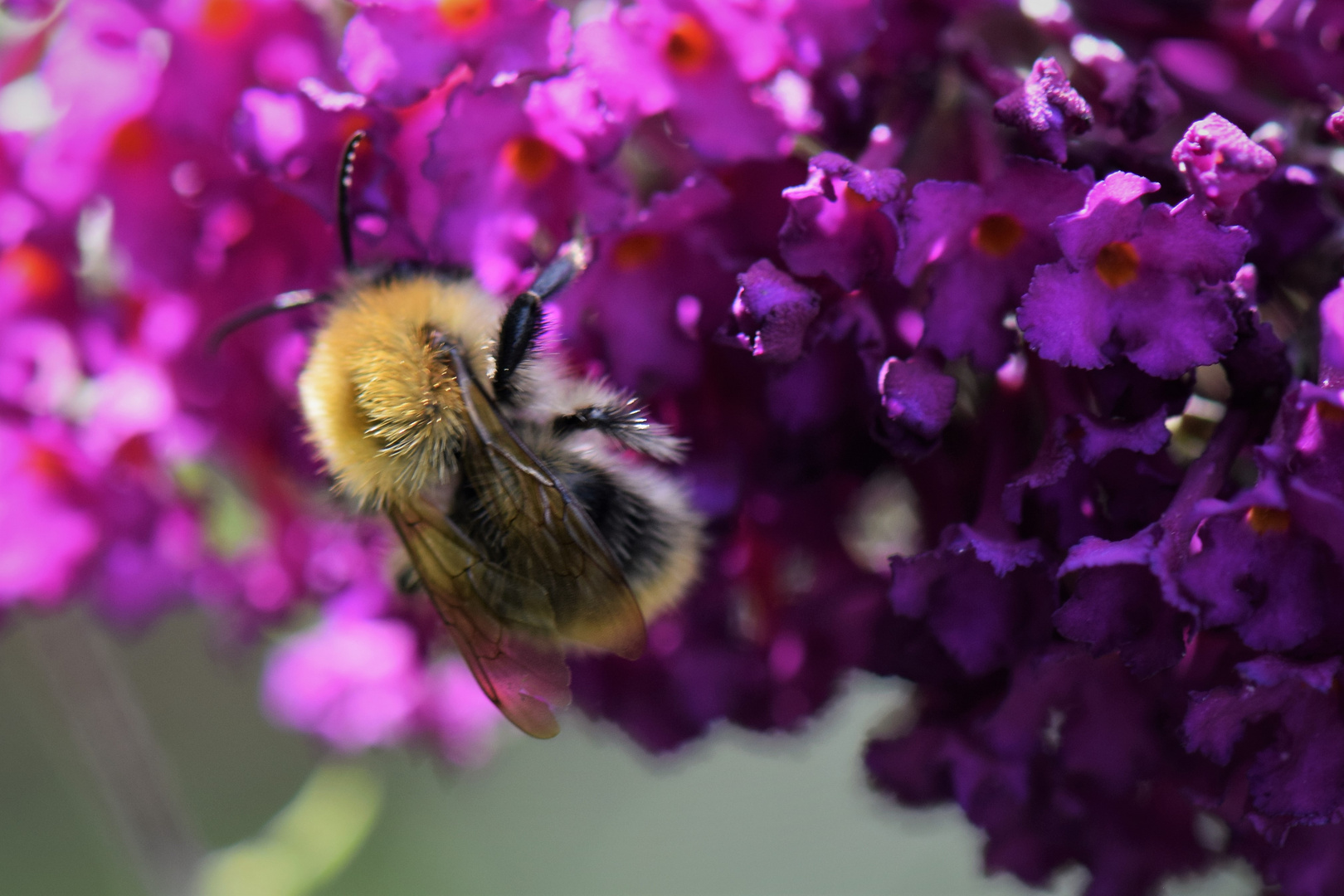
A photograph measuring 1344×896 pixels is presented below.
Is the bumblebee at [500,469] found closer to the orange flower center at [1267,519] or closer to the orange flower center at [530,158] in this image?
the orange flower center at [530,158]

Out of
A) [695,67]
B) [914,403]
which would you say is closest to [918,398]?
[914,403]

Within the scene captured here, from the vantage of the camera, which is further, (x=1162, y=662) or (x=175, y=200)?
(x=175, y=200)

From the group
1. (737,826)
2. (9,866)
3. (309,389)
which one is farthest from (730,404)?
(9,866)

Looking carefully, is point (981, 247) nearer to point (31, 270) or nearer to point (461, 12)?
point (461, 12)

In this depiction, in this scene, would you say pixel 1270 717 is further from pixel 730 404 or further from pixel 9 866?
pixel 9 866

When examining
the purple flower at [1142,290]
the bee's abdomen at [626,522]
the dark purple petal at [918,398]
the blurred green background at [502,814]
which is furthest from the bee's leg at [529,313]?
the blurred green background at [502,814]

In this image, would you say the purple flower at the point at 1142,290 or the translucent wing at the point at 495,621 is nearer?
the purple flower at the point at 1142,290

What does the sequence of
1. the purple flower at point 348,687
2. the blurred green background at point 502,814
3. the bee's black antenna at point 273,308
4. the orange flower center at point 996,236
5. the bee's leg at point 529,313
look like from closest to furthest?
the orange flower center at point 996,236 < the bee's leg at point 529,313 < the bee's black antenna at point 273,308 < the purple flower at point 348,687 < the blurred green background at point 502,814
